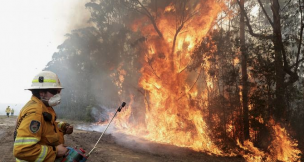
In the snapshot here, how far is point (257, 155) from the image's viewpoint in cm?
1041

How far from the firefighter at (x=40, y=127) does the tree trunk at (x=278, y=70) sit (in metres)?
11.3

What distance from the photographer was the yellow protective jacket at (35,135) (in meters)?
2.64

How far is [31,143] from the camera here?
266 centimetres

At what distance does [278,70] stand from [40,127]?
11.8 m

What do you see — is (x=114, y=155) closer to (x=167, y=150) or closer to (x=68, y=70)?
(x=167, y=150)

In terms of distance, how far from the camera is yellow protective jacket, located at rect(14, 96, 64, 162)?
264cm

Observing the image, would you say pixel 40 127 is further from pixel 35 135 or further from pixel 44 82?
pixel 44 82

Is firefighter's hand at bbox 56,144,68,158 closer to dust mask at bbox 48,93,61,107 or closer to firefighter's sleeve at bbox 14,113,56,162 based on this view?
firefighter's sleeve at bbox 14,113,56,162

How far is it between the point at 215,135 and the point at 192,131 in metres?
1.88

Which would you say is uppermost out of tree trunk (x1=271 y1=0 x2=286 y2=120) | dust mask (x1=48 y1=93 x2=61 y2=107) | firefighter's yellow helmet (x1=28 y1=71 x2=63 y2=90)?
tree trunk (x1=271 y1=0 x2=286 y2=120)

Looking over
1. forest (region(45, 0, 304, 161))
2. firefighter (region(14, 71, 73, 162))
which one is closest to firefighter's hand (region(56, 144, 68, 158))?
firefighter (region(14, 71, 73, 162))

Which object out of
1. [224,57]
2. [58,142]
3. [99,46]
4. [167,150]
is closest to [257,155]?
[167,150]

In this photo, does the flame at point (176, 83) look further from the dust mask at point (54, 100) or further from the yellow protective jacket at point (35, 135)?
the yellow protective jacket at point (35, 135)

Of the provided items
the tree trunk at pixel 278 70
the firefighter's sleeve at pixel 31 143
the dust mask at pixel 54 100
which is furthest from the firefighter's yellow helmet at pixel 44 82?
the tree trunk at pixel 278 70
